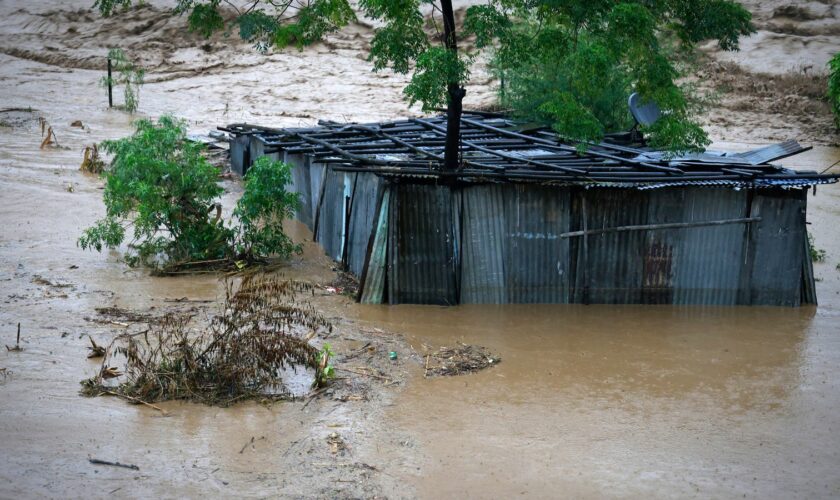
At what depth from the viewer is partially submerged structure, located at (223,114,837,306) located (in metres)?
9.99

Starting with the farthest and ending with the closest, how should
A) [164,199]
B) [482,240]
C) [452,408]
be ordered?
1. [164,199]
2. [482,240]
3. [452,408]

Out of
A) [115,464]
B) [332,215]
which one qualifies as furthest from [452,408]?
[332,215]

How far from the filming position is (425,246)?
1002cm

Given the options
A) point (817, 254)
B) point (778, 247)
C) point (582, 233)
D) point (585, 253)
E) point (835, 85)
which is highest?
point (835, 85)

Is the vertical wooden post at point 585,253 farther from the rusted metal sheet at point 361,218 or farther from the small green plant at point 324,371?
the small green plant at point 324,371

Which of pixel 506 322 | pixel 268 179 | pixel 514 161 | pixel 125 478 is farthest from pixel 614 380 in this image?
pixel 268 179

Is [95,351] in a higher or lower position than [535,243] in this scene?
lower

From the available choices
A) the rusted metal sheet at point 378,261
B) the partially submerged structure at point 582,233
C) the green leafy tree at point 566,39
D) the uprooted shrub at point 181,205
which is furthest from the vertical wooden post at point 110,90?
the rusted metal sheet at point 378,261

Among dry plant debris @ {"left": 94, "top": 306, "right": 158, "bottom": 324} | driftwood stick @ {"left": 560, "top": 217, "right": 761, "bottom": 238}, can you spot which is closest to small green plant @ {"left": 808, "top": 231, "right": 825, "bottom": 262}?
driftwood stick @ {"left": 560, "top": 217, "right": 761, "bottom": 238}

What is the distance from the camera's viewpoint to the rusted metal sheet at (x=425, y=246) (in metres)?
9.97

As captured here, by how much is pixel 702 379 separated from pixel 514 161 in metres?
4.08

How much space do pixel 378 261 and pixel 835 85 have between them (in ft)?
47.0

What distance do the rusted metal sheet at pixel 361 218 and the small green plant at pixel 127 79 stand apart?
1317 centimetres

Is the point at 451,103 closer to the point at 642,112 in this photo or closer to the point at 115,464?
the point at 642,112
